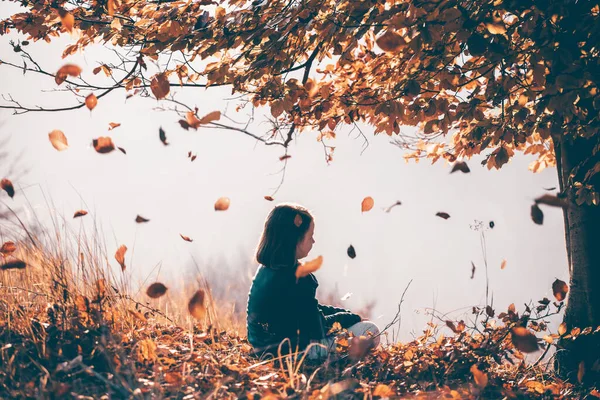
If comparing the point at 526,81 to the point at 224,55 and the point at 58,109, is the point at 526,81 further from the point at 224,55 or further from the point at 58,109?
the point at 58,109

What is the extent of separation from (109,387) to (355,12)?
2.62 metres

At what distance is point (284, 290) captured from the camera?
3436 mm

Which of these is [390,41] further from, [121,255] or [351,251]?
[121,255]

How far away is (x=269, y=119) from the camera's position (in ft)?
16.3

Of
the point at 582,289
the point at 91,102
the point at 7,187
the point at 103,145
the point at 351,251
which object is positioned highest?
the point at 91,102

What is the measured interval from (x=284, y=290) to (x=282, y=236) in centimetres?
37

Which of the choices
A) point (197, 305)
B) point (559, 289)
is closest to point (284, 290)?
point (197, 305)

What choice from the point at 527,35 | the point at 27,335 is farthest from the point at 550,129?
the point at 27,335

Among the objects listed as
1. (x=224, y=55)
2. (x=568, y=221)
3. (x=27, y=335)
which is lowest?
(x=27, y=335)

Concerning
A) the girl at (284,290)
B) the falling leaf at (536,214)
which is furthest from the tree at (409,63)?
the girl at (284,290)

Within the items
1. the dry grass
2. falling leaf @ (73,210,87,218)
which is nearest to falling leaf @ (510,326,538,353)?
the dry grass

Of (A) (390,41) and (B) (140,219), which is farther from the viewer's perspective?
(B) (140,219)

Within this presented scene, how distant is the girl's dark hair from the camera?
11.2ft

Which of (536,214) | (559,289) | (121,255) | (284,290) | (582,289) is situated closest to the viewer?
(536,214)
